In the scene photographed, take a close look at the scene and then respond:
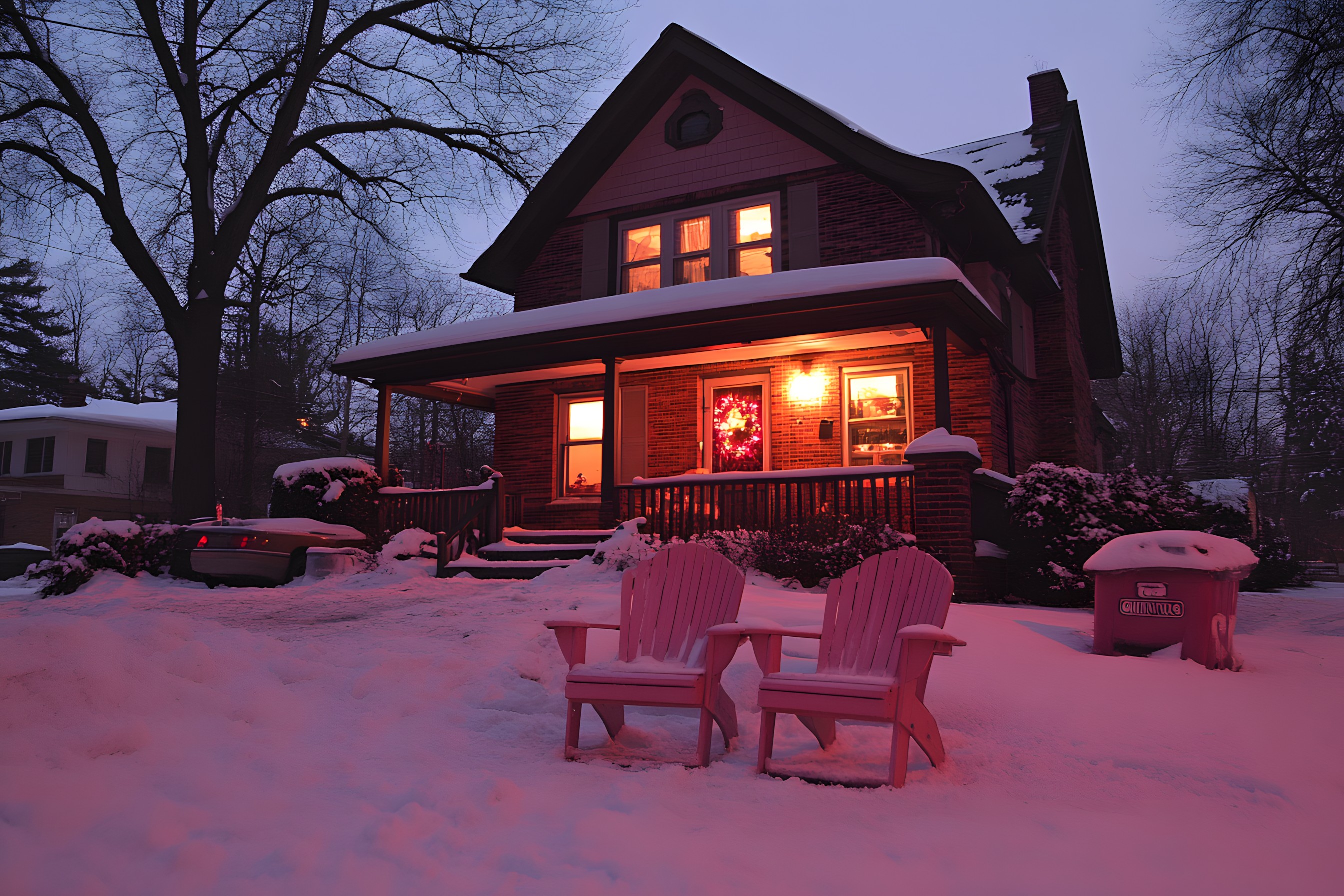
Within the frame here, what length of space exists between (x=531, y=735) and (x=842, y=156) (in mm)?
10050

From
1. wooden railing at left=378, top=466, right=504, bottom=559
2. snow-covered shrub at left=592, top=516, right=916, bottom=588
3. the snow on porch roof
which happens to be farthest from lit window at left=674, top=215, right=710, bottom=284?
snow-covered shrub at left=592, top=516, right=916, bottom=588

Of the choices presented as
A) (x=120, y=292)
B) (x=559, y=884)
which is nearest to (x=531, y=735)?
(x=559, y=884)

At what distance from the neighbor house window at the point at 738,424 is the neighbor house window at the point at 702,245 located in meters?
1.66

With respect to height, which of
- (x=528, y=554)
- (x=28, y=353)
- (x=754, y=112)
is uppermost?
(x=28, y=353)

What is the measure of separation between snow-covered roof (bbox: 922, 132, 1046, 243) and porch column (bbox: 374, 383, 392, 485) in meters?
8.90

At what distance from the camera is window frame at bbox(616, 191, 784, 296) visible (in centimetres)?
1288

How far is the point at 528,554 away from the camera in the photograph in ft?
35.6

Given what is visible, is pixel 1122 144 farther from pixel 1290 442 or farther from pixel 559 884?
pixel 559 884

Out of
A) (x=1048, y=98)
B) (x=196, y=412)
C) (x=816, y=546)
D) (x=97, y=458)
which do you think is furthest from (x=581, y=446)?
(x=97, y=458)

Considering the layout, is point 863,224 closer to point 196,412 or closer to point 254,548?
point 254,548

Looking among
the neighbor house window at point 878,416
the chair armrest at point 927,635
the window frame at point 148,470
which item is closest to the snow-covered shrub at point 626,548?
the neighbor house window at point 878,416

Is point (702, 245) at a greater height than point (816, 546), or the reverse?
point (702, 245)

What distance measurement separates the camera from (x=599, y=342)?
11.6 metres

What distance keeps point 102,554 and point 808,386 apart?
914 cm
